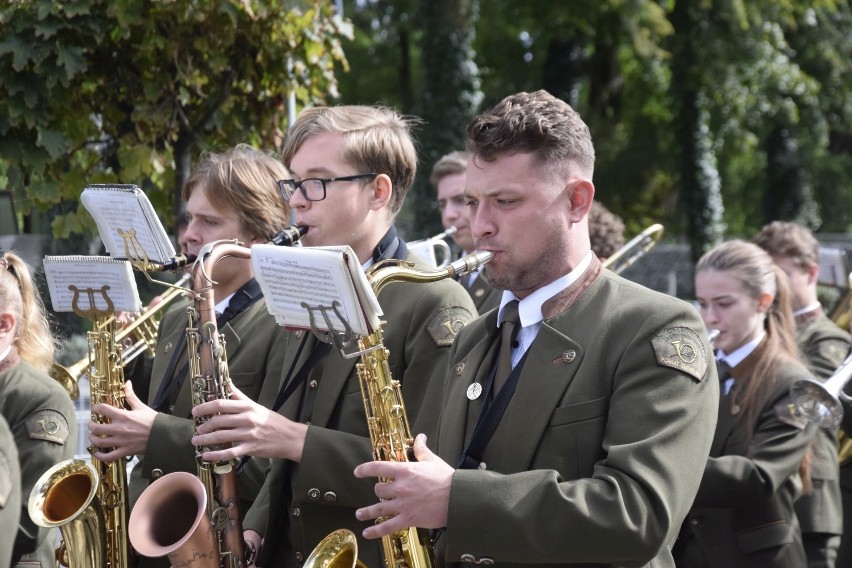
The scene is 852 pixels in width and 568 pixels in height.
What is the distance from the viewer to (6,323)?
14.0 ft

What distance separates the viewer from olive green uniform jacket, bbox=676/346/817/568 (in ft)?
15.3

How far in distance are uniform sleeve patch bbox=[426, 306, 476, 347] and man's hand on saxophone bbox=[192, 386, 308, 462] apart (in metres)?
0.53

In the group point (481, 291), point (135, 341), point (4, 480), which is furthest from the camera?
point (481, 291)

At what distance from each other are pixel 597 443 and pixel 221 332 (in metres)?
1.95

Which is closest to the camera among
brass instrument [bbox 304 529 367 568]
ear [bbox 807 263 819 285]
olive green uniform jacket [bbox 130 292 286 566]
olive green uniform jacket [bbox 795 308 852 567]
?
brass instrument [bbox 304 529 367 568]

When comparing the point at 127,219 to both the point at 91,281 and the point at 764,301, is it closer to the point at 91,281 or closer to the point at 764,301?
the point at 91,281

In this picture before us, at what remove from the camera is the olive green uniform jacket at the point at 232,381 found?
4043mm

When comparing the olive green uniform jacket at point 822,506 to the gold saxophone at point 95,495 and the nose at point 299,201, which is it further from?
the gold saxophone at point 95,495

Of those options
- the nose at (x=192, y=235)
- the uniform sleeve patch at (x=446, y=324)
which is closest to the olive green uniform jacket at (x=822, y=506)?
the uniform sleeve patch at (x=446, y=324)

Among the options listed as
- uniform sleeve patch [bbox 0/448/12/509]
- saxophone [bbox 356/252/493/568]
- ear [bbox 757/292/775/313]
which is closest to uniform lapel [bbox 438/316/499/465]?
saxophone [bbox 356/252/493/568]

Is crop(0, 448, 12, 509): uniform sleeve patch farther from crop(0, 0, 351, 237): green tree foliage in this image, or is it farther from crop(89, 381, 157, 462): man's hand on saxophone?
crop(0, 0, 351, 237): green tree foliage

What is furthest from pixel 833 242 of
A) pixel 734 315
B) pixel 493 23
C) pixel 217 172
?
pixel 217 172

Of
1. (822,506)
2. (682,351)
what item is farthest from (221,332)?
(822,506)

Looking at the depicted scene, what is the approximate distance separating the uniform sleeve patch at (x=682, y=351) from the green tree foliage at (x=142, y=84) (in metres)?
3.27
